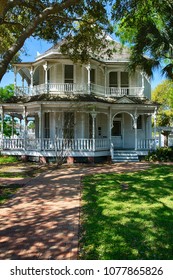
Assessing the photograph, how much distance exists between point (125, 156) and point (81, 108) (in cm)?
471

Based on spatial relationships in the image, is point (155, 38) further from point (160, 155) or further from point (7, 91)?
point (7, 91)

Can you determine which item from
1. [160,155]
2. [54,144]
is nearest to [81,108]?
[54,144]

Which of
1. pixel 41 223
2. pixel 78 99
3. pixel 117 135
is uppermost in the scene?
pixel 78 99

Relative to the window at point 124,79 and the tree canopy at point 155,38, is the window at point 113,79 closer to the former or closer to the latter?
the window at point 124,79

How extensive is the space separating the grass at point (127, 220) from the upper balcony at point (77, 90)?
1075 centimetres

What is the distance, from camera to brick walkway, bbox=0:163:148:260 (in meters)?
4.49

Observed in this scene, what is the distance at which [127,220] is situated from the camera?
602 cm

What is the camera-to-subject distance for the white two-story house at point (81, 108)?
1825 centimetres

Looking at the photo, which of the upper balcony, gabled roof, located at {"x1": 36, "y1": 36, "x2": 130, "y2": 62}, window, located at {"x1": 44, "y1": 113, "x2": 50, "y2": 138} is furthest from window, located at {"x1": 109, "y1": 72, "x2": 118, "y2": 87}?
window, located at {"x1": 44, "y1": 113, "x2": 50, "y2": 138}

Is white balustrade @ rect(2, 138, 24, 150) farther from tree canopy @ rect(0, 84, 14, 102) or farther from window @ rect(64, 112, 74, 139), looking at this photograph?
tree canopy @ rect(0, 84, 14, 102)

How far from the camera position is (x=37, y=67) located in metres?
21.3

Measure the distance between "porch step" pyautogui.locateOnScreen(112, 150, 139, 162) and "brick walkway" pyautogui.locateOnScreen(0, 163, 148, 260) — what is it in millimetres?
9017

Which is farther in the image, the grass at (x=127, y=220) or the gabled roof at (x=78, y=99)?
the gabled roof at (x=78, y=99)

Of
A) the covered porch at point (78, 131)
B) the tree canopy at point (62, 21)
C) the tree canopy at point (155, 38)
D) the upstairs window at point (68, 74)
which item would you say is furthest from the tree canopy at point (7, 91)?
the tree canopy at point (155, 38)
